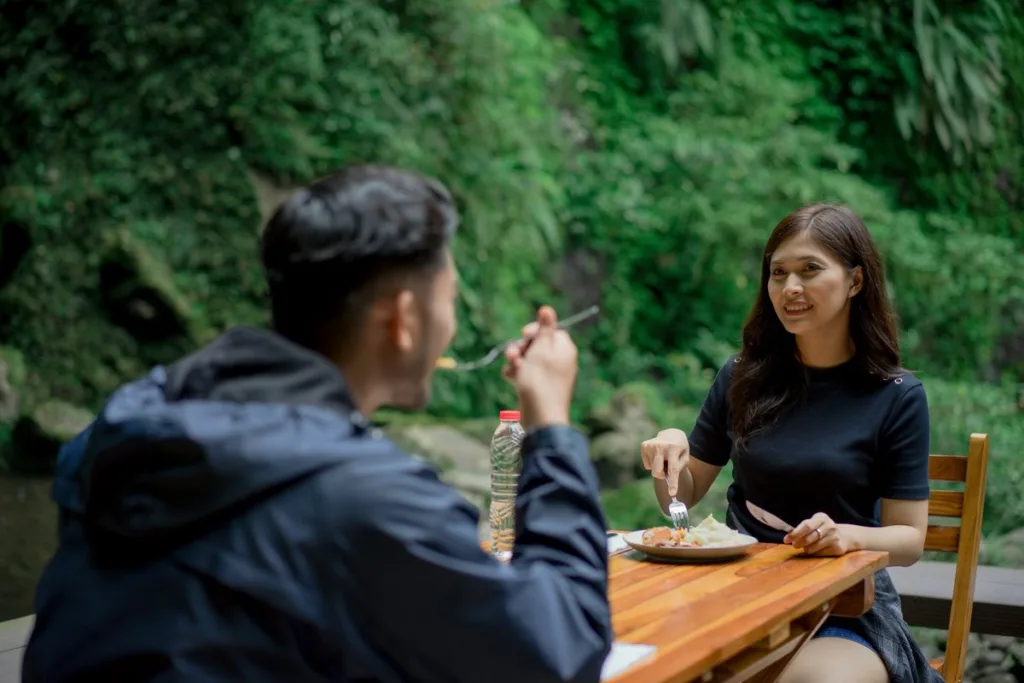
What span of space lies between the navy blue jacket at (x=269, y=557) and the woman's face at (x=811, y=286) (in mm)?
Result: 1481

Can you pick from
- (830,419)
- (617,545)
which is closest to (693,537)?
(617,545)

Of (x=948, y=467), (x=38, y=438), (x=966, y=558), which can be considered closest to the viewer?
(x=966, y=558)

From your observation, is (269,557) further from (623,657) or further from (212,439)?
(623,657)

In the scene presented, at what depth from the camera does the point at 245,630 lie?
1.00 meters

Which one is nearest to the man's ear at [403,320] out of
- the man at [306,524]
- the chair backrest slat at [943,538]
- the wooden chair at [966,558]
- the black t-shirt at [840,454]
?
the man at [306,524]

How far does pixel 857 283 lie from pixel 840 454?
0.38 metres

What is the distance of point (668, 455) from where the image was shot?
7.98 feet

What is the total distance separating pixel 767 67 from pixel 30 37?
564 cm

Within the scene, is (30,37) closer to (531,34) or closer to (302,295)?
(531,34)

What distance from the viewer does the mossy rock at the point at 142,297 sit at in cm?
644

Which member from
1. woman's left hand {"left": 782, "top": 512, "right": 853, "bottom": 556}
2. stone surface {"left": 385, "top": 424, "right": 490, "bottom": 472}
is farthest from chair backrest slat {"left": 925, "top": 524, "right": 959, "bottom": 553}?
stone surface {"left": 385, "top": 424, "right": 490, "bottom": 472}

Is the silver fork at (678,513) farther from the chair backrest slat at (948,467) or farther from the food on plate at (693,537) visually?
the chair backrest slat at (948,467)

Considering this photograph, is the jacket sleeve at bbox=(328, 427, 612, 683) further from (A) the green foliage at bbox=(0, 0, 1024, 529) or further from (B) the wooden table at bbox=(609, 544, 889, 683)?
(A) the green foliage at bbox=(0, 0, 1024, 529)

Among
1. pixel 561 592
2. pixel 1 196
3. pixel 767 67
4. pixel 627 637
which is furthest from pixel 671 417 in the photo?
pixel 561 592
